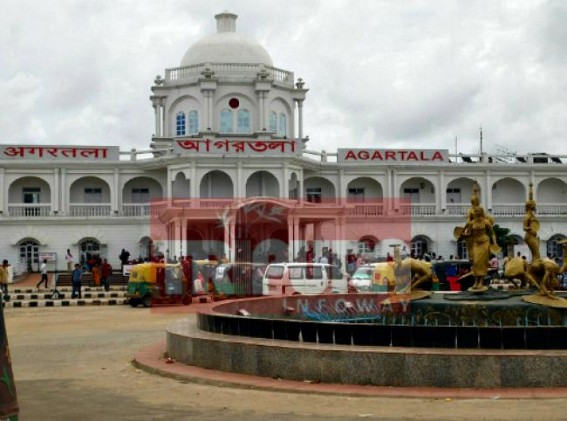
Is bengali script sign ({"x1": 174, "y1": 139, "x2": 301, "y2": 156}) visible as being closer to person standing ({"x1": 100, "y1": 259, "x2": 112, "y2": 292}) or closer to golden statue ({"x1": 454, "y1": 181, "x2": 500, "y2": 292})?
person standing ({"x1": 100, "y1": 259, "x2": 112, "y2": 292})

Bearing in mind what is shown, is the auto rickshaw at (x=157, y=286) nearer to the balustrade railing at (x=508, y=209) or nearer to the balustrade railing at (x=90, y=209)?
the balustrade railing at (x=90, y=209)

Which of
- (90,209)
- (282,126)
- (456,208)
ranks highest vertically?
(282,126)

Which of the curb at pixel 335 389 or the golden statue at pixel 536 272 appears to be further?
the golden statue at pixel 536 272

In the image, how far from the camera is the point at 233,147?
44.7 meters

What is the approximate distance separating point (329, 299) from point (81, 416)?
29.3 ft

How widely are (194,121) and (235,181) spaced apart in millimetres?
7761

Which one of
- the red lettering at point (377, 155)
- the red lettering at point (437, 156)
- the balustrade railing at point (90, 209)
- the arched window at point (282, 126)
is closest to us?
the balustrade railing at point (90, 209)

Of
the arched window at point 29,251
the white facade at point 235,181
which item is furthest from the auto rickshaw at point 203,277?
the arched window at point 29,251

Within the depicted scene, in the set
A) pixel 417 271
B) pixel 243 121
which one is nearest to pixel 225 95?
pixel 243 121

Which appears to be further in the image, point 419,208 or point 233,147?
point 419,208

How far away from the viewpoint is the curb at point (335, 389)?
918 cm

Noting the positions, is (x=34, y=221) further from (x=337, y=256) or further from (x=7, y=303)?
(x=7, y=303)

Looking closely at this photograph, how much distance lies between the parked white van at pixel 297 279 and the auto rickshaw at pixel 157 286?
2820 mm

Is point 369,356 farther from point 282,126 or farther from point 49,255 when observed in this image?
point 282,126
